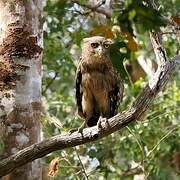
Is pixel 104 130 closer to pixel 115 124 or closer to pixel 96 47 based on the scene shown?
pixel 115 124

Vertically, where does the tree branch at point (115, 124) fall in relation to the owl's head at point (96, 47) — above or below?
below

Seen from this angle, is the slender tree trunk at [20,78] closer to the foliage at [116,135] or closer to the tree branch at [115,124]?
the tree branch at [115,124]

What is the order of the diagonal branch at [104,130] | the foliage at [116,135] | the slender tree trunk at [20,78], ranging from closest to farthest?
the diagonal branch at [104,130] → the slender tree trunk at [20,78] → the foliage at [116,135]

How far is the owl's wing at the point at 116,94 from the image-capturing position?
3953mm

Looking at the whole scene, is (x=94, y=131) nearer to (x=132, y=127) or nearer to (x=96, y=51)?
(x=96, y=51)

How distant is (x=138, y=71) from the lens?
27.4 ft

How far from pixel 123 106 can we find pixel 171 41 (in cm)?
117

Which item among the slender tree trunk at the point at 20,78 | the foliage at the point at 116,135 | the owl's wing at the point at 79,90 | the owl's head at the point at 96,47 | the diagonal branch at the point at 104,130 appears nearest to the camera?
the diagonal branch at the point at 104,130

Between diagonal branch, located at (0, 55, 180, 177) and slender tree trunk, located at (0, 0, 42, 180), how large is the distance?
0.28 meters

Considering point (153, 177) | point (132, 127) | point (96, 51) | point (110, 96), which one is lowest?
point (153, 177)

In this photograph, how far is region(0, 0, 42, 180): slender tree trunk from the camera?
3162 mm

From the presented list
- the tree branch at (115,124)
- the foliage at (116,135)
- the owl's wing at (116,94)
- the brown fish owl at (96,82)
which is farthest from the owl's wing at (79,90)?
the tree branch at (115,124)

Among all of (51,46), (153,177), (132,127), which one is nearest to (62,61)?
(51,46)

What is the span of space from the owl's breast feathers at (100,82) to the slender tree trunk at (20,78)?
2.05ft
